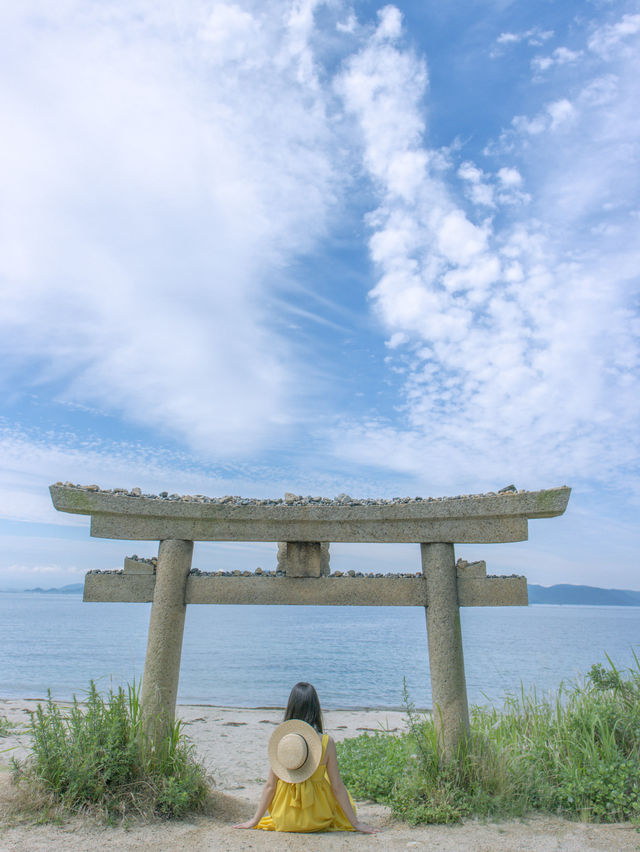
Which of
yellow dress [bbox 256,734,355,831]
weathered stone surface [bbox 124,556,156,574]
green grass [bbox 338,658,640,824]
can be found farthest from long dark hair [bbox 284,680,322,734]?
weathered stone surface [bbox 124,556,156,574]

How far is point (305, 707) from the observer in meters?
4.29

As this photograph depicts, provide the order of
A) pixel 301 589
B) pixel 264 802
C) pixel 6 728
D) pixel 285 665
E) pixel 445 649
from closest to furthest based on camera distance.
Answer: pixel 264 802, pixel 445 649, pixel 301 589, pixel 6 728, pixel 285 665

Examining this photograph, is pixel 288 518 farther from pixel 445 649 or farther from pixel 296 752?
pixel 296 752

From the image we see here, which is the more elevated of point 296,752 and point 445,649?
point 445,649

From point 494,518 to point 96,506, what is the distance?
12.5ft

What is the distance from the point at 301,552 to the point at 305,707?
60.1 inches

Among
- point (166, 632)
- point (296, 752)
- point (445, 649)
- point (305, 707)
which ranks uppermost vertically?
point (166, 632)

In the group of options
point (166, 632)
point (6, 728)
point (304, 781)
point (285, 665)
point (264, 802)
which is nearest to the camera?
point (304, 781)

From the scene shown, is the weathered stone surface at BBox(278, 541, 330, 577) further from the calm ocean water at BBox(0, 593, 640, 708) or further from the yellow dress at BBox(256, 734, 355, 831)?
the calm ocean water at BBox(0, 593, 640, 708)

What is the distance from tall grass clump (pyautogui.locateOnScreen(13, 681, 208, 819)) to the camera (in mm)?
4324

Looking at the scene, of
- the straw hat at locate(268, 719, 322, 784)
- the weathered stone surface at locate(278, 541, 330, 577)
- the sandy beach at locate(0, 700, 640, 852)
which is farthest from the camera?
the weathered stone surface at locate(278, 541, 330, 577)

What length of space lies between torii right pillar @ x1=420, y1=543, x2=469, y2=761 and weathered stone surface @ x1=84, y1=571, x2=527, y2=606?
0.41 feet

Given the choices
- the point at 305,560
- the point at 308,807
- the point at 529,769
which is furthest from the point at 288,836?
the point at 529,769

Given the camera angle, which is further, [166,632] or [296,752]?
[166,632]
